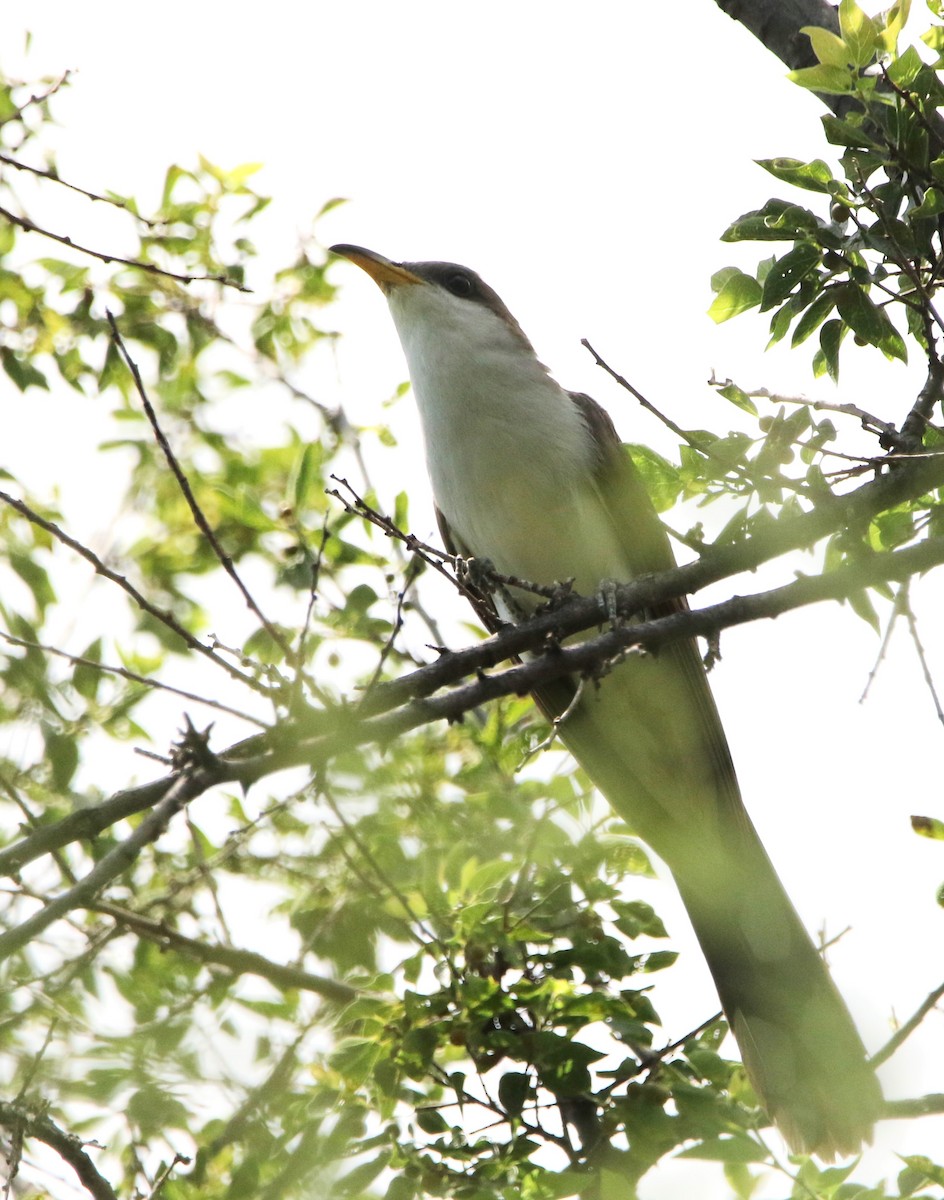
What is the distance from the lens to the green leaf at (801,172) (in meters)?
3.12

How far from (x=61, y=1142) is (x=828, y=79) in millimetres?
3176

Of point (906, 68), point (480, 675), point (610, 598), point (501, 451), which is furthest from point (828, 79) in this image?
point (501, 451)

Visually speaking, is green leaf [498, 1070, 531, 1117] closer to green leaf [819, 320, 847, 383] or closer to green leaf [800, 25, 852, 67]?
green leaf [819, 320, 847, 383]

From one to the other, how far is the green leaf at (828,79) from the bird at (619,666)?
157cm

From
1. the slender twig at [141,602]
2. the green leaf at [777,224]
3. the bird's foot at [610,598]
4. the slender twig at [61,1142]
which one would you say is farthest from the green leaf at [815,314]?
the slender twig at [61,1142]

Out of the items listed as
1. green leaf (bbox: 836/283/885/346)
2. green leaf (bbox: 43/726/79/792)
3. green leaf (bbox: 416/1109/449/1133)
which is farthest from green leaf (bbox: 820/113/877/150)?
green leaf (bbox: 43/726/79/792)

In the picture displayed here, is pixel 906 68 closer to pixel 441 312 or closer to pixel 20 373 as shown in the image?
pixel 441 312

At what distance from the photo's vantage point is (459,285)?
5617mm

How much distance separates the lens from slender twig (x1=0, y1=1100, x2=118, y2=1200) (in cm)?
283

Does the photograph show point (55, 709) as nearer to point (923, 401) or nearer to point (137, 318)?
point (137, 318)

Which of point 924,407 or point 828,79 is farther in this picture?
point 924,407

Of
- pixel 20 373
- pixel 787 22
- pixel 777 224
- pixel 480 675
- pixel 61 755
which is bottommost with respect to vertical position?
pixel 480 675

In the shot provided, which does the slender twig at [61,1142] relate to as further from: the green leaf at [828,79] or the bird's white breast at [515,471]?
the green leaf at [828,79]

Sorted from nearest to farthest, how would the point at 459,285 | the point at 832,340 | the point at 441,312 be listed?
the point at 832,340 → the point at 441,312 → the point at 459,285
